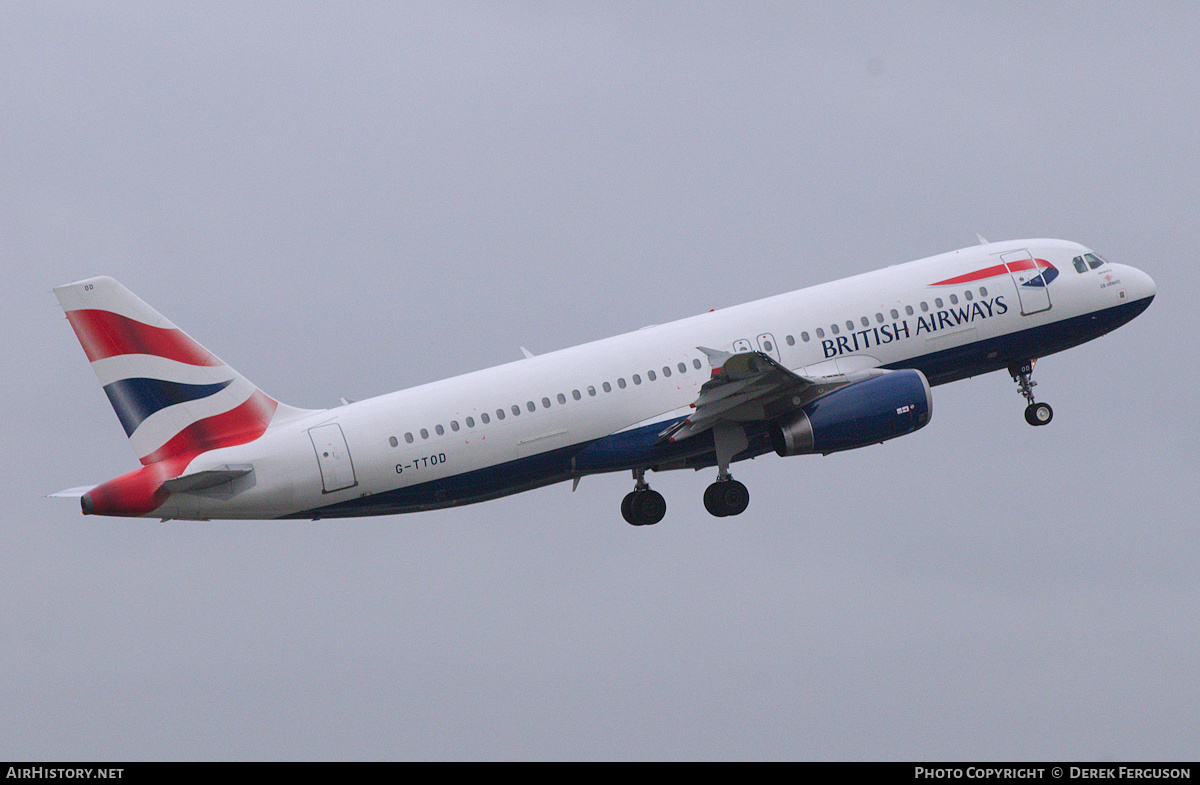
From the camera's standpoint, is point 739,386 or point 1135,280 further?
point 1135,280

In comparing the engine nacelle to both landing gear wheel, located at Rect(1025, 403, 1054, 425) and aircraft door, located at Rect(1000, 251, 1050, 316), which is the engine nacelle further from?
landing gear wheel, located at Rect(1025, 403, 1054, 425)

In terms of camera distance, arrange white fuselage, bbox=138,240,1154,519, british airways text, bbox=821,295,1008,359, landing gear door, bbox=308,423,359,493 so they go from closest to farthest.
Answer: landing gear door, bbox=308,423,359,493
white fuselage, bbox=138,240,1154,519
british airways text, bbox=821,295,1008,359

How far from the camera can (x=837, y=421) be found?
45.1 meters

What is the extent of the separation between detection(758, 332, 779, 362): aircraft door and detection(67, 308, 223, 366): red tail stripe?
17.2m

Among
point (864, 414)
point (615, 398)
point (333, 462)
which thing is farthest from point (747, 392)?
point (333, 462)

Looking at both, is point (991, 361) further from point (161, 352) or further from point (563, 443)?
point (161, 352)

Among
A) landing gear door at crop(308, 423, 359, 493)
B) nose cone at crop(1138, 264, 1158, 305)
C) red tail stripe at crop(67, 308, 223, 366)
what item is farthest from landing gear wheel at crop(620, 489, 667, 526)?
nose cone at crop(1138, 264, 1158, 305)

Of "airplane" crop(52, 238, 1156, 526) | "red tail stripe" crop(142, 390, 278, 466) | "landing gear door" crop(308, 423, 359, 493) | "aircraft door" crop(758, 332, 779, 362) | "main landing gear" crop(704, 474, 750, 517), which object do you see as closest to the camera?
"airplane" crop(52, 238, 1156, 526)

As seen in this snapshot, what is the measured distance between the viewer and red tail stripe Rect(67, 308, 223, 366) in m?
42.5

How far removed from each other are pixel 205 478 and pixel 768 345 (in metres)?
17.0

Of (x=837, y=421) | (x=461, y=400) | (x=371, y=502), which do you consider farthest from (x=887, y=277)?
(x=371, y=502)

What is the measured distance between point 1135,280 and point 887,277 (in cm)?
921

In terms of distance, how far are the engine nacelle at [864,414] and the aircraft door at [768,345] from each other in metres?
2.04

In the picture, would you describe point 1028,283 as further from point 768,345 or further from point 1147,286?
point 768,345
